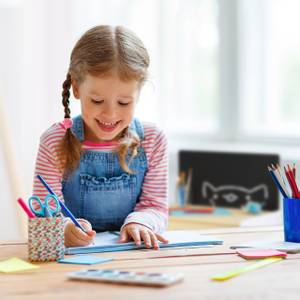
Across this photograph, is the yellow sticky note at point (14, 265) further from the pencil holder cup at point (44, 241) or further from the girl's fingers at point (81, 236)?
the girl's fingers at point (81, 236)

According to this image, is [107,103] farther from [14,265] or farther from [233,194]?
[233,194]

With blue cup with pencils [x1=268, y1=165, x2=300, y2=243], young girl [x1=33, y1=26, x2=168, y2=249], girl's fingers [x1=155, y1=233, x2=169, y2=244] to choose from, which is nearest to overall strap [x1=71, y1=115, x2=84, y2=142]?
young girl [x1=33, y1=26, x2=168, y2=249]

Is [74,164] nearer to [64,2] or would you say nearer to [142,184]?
[142,184]

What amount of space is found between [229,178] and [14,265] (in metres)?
1.72

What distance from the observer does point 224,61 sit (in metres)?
3.85

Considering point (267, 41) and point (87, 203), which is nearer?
point (87, 203)

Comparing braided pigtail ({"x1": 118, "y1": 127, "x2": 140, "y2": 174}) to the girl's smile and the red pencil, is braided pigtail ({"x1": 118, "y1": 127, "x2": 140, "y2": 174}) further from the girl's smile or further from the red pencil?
the red pencil

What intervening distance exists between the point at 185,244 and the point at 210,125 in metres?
2.38

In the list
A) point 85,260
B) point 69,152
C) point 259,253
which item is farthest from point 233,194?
point 85,260

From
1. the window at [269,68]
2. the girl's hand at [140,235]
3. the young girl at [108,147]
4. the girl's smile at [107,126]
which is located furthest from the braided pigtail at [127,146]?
the window at [269,68]

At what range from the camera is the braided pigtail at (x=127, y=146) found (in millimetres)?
1967

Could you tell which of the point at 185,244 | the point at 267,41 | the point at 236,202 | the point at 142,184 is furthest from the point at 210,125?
the point at 185,244

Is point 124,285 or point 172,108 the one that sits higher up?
point 172,108

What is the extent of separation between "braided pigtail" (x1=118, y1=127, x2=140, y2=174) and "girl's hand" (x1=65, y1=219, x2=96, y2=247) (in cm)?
30
